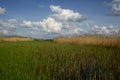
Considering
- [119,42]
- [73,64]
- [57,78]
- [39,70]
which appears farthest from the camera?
[119,42]

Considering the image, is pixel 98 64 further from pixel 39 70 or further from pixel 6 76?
pixel 6 76

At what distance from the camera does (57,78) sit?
6527 millimetres

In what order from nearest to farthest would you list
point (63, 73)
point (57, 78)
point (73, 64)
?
1. point (57, 78)
2. point (63, 73)
3. point (73, 64)

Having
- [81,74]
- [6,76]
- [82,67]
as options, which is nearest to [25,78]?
[6,76]

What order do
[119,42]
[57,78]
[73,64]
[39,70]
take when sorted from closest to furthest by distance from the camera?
1. [57,78]
2. [39,70]
3. [73,64]
4. [119,42]

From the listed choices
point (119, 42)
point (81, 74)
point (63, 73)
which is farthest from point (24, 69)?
point (119, 42)

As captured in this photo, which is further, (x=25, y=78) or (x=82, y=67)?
(x=82, y=67)

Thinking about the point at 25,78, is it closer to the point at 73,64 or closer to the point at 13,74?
the point at 13,74

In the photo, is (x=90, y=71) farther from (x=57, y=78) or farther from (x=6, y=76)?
(x=6, y=76)

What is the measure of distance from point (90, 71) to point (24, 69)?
2457 millimetres

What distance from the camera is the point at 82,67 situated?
7.80 m

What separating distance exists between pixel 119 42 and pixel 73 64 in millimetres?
8400

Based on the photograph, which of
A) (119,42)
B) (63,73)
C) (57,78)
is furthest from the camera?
(119,42)

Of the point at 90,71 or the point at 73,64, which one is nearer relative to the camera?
the point at 90,71
